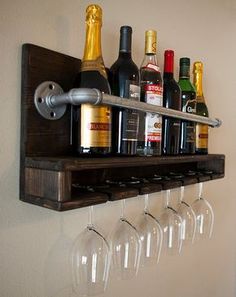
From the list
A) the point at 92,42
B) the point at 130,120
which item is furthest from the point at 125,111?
the point at 92,42

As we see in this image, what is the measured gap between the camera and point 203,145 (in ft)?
2.53

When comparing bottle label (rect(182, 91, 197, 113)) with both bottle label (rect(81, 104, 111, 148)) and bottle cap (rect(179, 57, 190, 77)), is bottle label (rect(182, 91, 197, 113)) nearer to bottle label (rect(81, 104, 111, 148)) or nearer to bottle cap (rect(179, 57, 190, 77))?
bottle cap (rect(179, 57, 190, 77))

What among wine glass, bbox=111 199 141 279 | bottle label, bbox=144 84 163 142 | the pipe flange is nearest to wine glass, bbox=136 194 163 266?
wine glass, bbox=111 199 141 279

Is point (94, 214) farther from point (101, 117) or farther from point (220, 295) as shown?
point (220, 295)

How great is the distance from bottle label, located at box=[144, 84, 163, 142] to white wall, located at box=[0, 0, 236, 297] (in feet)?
0.40

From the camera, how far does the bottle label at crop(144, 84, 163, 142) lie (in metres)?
0.58

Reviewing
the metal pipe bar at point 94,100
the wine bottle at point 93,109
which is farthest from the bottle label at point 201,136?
the wine bottle at point 93,109

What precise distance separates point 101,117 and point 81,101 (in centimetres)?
6

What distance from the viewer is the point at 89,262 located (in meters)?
0.53

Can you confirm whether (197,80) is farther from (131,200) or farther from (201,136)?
(131,200)

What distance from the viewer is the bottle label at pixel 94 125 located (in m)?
0.46

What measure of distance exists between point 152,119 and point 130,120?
72 millimetres

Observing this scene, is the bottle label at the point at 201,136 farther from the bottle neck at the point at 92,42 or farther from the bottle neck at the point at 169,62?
the bottle neck at the point at 92,42

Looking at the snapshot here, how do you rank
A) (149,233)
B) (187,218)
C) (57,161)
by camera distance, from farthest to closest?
(187,218) → (149,233) → (57,161)
